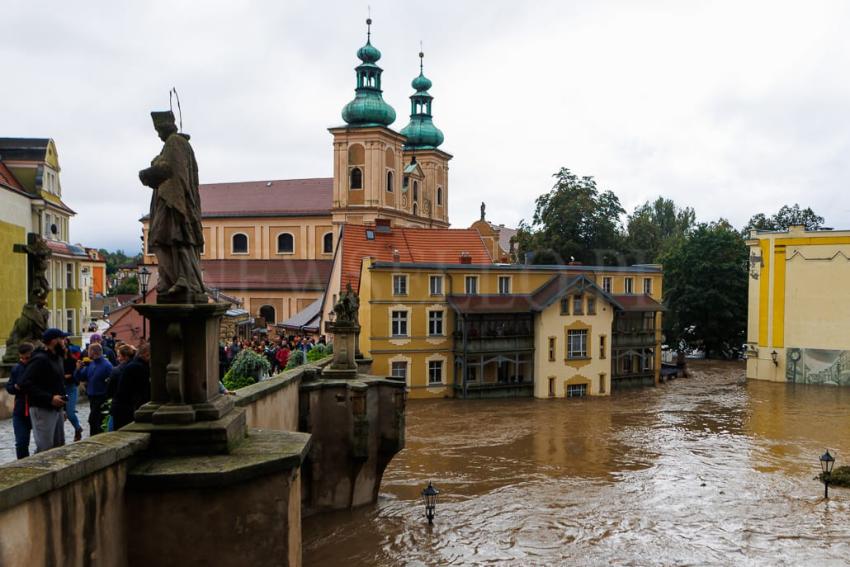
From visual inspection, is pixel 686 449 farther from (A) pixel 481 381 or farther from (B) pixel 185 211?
(B) pixel 185 211

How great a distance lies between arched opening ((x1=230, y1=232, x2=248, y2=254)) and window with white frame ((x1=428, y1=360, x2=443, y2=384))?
3587 cm

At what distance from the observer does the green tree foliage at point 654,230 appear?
210 feet

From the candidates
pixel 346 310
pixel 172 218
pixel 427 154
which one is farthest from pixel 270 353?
pixel 427 154

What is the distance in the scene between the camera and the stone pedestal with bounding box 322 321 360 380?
15961mm

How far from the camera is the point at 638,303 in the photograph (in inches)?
1752

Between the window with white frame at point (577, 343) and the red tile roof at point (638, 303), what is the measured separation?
3.80 m

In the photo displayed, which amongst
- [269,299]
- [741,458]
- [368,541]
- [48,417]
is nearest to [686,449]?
[741,458]

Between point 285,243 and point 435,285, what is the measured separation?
33.1 m

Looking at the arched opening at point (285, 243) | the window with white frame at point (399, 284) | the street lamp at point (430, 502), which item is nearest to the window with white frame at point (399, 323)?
the window with white frame at point (399, 284)

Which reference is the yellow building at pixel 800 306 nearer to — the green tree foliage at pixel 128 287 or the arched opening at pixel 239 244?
the arched opening at pixel 239 244

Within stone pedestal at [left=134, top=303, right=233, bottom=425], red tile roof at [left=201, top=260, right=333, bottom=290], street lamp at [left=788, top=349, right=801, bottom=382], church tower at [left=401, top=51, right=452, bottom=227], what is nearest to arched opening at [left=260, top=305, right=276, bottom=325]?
red tile roof at [left=201, top=260, right=333, bottom=290]

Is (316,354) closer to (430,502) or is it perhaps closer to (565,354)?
(430,502)

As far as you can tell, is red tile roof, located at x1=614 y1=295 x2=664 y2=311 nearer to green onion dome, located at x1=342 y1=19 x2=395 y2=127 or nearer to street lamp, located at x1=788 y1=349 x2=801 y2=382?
street lamp, located at x1=788 y1=349 x2=801 y2=382

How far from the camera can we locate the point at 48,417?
8.20 meters
